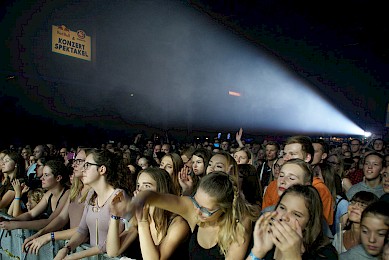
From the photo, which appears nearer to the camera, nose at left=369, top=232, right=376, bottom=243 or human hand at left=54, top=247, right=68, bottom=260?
nose at left=369, top=232, right=376, bottom=243

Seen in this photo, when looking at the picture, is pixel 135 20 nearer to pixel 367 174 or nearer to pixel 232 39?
pixel 232 39

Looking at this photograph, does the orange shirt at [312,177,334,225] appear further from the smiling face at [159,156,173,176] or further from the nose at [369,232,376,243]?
the smiling face at [159,156,173,176]

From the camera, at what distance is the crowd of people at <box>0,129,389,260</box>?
67.1 inches

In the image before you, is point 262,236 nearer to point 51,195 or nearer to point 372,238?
point 372,238

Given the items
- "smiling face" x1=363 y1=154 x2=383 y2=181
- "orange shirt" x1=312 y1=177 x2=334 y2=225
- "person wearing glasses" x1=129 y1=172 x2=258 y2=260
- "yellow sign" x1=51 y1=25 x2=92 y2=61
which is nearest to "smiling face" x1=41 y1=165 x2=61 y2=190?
"person wearing glasses" x1=129 y1=172 x2=258 y2=260

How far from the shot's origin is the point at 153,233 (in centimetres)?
211

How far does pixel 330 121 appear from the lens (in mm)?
19281

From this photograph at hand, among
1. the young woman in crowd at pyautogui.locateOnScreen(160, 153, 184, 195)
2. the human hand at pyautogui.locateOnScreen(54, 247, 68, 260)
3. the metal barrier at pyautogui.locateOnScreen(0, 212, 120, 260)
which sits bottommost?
the metal barrier at pyautogui.locateOnScreen(0, 212, 120, 260)

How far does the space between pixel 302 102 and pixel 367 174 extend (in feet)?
55.0

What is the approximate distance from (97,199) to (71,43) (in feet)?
44.5

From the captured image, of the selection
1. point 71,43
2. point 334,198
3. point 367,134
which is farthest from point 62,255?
point 367,134

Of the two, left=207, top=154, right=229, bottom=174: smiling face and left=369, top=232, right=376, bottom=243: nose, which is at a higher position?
left=207, top=154, right=229, bottom=174: smiling face

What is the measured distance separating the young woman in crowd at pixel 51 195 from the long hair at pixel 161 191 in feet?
4.74

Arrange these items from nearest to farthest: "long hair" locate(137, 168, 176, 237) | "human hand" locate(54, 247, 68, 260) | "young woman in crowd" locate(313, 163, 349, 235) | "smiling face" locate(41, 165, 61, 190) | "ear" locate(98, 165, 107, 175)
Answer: "long hair" locate(137, 168, 176, 237)
"human hand" locate(54, 247, 68, 260)
"ear" locate(98, 165, 107, 175)
"young woman in crowd" locate(313, 163, 349, 235)
"smiling face" locate(41, 165, 61, 190)
